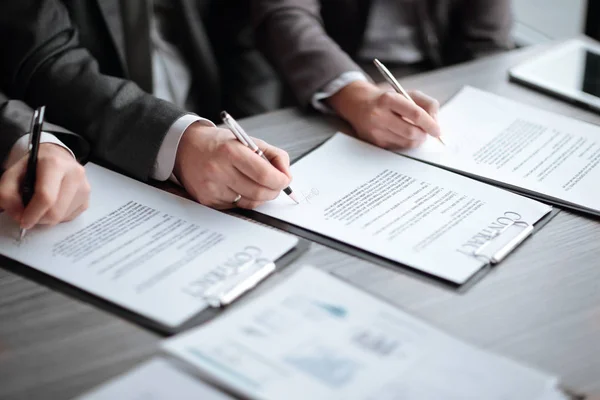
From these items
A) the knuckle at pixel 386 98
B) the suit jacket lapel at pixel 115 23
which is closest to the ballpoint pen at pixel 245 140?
the knuckle at pixel 386 98

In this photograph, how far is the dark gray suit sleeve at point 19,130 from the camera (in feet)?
3.13

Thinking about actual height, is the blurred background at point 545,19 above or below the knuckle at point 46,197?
below

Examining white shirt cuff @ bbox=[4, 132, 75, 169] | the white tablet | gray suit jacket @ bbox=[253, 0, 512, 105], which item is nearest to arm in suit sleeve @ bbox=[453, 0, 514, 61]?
gray suit jacket @ bbox=[253, 0, 512, 105]

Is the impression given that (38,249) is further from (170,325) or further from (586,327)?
(586,327)

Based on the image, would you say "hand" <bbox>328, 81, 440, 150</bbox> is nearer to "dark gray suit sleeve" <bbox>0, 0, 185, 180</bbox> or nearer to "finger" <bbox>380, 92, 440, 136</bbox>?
"finger" <bbox>380, 92, 440, 136</bbox>

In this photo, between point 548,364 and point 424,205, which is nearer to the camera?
point 548,364

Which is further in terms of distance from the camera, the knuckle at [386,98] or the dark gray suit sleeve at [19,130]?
the knuckle at [386,98]

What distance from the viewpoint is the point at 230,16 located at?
1561mm

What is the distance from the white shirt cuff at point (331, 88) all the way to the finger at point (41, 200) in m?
0.46

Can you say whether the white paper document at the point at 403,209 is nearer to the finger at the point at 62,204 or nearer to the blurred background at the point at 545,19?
the finger at the point at 62,204

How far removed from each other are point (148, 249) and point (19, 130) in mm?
278

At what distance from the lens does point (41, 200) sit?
2.70 ft

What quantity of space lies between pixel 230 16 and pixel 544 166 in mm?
800

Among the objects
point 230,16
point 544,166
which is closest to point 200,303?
point 544,166
